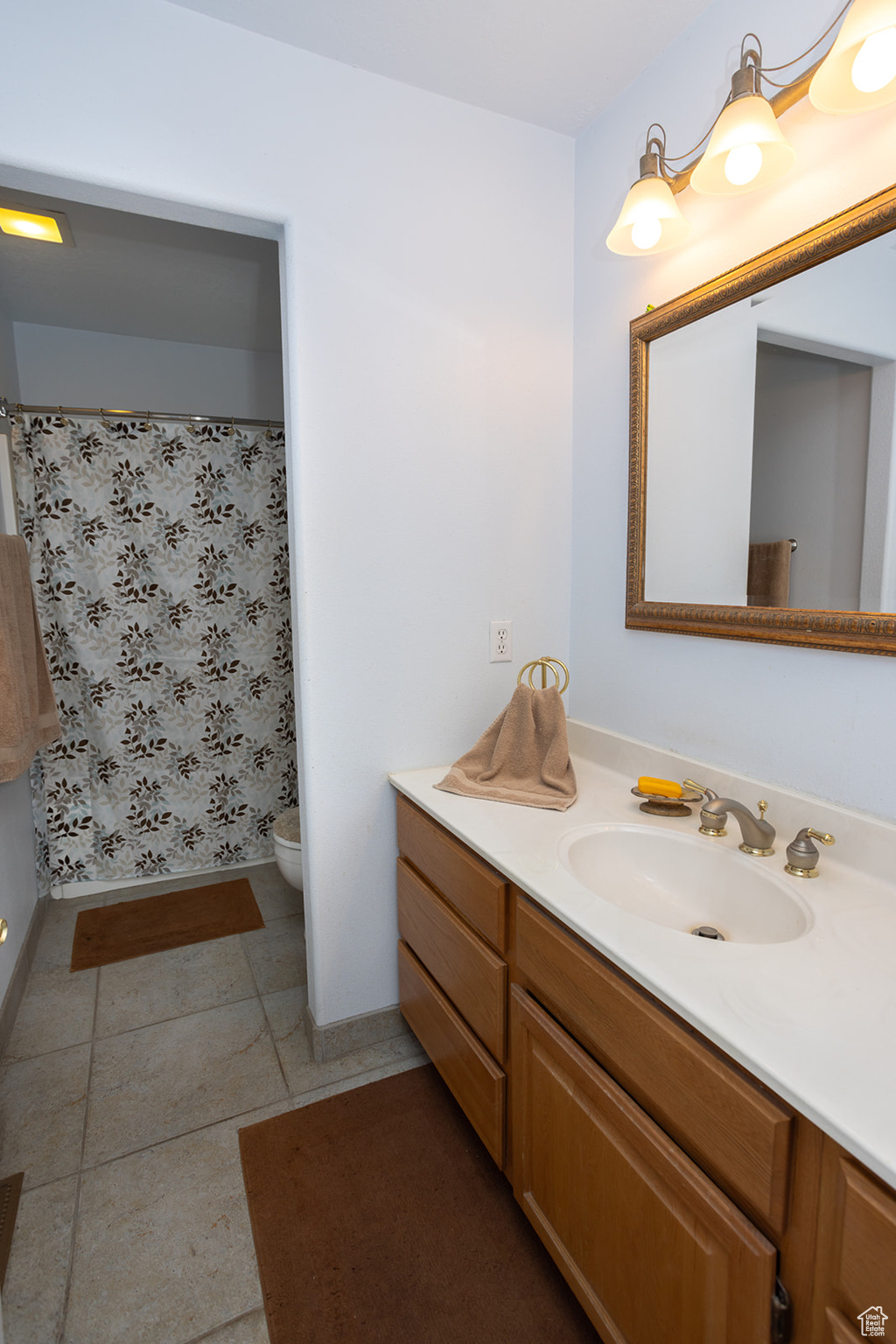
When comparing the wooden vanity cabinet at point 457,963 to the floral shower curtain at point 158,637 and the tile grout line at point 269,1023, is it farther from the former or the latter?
the floral shower curtain at point 158,637

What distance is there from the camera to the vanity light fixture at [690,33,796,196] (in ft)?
3.55

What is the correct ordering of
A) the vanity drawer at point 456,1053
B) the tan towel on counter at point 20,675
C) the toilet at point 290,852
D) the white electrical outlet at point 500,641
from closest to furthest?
1. the vanity drawer at point 456,1053
2. the tan towel on counter at point 20,675
3. the white electrical outlet at point 500,641
4. the toilet at point 290,852

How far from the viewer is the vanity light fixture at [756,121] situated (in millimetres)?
940

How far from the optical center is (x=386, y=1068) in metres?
1.72

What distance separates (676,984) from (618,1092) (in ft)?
0.75

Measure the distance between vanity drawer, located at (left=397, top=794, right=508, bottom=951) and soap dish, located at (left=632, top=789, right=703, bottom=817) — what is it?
393 millimetres

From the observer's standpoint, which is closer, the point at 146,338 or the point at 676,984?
the point at 676,984

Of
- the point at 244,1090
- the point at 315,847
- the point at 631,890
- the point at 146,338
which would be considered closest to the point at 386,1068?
the point at 244,1090

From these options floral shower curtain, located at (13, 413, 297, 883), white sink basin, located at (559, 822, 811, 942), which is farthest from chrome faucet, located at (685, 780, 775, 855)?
floral shower curtain, located at (13, 413, 297, 883)

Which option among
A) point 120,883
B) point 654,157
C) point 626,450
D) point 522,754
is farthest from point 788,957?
point 120,883

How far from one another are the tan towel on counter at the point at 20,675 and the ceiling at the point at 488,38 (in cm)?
142

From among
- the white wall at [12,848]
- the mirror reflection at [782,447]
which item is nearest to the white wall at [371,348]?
the mirror reflection at [782,447]

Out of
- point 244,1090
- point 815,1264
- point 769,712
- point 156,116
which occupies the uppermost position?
point 156,116

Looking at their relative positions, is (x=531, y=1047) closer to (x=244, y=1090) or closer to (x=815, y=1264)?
(x=815, y=1264)
